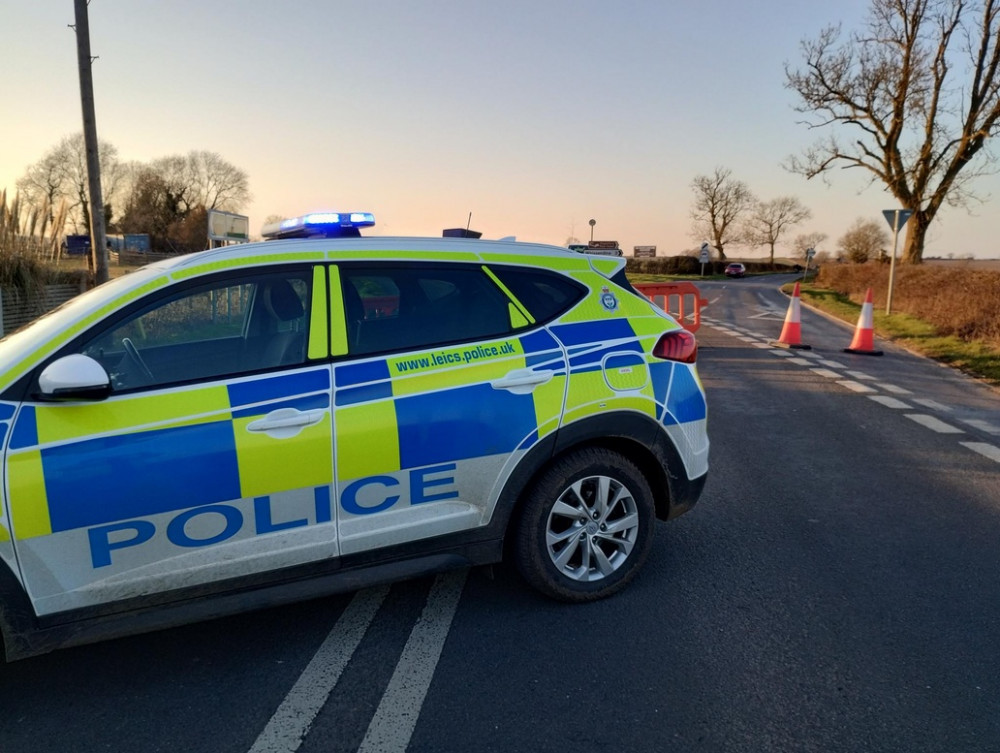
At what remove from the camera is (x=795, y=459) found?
5652 millimetres

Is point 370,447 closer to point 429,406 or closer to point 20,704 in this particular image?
point 429,406

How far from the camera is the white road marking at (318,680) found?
2.34 m

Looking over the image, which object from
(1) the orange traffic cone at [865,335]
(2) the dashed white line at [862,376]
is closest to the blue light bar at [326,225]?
(2) the dashed white line at [862,376]

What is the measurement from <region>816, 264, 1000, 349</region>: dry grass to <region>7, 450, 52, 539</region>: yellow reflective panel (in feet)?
43.9

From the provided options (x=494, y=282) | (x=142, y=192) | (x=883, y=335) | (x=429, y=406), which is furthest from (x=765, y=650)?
(x=142, y=192)

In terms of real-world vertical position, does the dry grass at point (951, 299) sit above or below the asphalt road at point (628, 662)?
above

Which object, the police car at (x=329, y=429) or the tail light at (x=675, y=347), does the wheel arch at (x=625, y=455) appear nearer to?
the police car at (x=329, y=429)

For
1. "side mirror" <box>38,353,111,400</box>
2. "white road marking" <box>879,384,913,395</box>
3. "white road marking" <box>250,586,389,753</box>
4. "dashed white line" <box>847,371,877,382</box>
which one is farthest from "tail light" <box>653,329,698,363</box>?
"dashed white line" <box>847,371,877,382</box>

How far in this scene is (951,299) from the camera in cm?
1495

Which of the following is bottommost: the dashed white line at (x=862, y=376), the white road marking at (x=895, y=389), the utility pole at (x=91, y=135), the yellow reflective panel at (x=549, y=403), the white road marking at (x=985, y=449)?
the white road marking at (x=985, y=449)

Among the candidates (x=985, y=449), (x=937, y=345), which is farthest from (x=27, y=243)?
(x=937, y=345)

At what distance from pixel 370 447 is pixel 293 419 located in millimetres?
310

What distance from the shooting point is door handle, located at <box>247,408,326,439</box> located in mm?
2554

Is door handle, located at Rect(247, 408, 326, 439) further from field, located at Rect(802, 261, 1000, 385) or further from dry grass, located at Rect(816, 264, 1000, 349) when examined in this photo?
dry grass, located at Rect(816, 264, 1000, 349)
